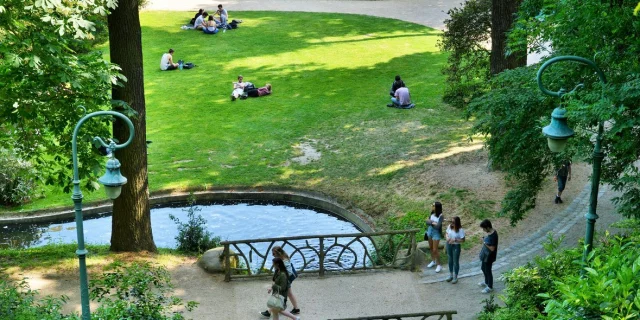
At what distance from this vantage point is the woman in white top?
46.9 feet

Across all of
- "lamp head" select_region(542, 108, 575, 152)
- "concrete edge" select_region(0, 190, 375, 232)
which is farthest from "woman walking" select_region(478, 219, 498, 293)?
"concrete edge" select_region(0, 190, 375, 232)

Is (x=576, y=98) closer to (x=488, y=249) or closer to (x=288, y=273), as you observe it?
(x=488, y=249)

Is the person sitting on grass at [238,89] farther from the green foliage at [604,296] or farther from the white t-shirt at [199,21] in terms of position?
the green foliage at [604,296]

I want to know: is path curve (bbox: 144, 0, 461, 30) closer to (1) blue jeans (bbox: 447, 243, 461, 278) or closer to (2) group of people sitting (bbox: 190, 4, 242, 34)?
(2) group of people sitting (bbox: 190, 4, 242, 34)

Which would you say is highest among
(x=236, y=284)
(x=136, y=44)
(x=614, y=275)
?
(x=136, y=44)

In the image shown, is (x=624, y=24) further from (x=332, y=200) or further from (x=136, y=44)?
(x=332, y=200)

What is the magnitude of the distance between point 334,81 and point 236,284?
49.2ft

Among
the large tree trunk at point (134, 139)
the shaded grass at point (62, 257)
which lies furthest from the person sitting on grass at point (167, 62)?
the large tree trunk at point (134, 139)

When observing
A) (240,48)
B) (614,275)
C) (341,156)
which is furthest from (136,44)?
(240,48)

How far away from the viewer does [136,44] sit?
16.0 metres

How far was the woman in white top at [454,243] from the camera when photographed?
14289 mm

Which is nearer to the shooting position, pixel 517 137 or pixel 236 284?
pixel 517 137

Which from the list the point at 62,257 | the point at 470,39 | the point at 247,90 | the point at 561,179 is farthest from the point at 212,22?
the point at 561,179

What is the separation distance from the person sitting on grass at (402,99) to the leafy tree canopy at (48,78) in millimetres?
12597
